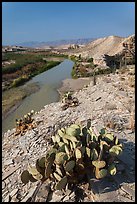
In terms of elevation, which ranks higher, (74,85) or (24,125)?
(74,85)

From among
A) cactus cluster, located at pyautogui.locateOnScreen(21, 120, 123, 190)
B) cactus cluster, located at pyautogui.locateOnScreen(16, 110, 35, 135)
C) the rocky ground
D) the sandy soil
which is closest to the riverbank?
the sandy soil

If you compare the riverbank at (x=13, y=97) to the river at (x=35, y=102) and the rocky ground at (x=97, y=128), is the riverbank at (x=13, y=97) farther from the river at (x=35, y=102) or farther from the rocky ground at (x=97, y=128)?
the rocky ground at (x=97, y=128)

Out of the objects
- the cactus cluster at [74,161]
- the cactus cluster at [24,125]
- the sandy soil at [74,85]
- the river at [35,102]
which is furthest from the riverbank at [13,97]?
the cactus cluster at [74,161]

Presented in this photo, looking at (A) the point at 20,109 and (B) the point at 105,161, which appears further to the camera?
(A) the point at 20,109

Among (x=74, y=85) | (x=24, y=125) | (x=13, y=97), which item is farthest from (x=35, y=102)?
(x=24, y=125)

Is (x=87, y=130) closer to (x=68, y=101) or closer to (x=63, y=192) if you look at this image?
(x=63, y=192)

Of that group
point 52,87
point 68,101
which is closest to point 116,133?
point 68,101

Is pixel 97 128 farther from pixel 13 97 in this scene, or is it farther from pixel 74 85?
pixel 74 85
